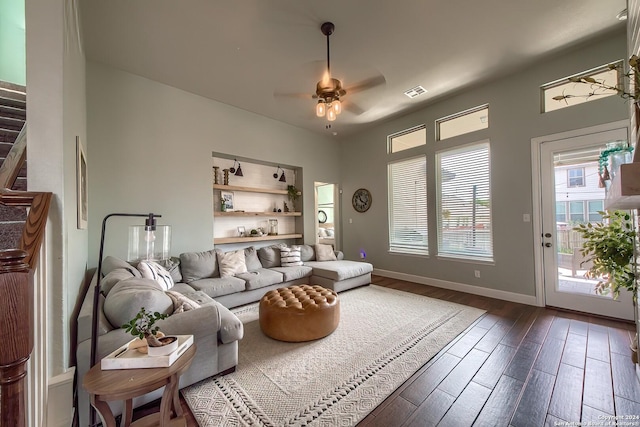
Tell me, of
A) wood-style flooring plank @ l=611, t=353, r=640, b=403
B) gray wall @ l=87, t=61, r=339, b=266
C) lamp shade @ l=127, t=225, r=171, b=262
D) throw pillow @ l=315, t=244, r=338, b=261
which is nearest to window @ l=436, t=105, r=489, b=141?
throw pillow @ l=315, t=244, r=338, b=261

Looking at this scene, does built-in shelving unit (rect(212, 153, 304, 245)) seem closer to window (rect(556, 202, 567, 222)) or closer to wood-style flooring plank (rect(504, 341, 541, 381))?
wood-style flooring plank (rect(504, 341, 541, 381))

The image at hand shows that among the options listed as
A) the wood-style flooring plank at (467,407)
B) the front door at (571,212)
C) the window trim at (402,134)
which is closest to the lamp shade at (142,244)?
the wood-style flooring plank at (467,407)

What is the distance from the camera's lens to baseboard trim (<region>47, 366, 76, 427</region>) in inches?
53.9

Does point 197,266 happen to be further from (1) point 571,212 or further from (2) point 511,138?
(1) point 571,212

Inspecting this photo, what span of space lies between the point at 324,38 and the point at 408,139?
2.98m

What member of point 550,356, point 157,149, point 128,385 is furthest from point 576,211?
point 157,149

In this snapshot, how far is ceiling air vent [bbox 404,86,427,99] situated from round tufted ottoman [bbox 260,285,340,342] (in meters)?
3.45

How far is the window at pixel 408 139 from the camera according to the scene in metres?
4.90

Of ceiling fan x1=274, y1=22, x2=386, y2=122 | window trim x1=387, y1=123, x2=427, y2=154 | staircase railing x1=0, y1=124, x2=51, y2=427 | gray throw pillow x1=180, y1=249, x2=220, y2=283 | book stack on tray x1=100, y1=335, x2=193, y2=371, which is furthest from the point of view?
window trim x1=387, y1=123, x2=427, y2=154

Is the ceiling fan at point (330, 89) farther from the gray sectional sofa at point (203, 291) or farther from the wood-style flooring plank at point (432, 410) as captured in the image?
the wood-style flooring plank at point (432, 410)

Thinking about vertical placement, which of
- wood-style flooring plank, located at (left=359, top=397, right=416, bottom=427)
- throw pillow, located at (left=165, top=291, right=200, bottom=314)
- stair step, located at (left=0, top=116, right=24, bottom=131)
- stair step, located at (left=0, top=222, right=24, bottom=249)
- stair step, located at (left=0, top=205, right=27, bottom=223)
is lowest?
wood-style flooring plank, located at (left=359, top=397, right=416, bottom=427)

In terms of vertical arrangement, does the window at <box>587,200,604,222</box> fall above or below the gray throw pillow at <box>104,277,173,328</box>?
above

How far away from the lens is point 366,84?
12.3ft

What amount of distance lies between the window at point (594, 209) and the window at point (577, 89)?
1.27 meters
